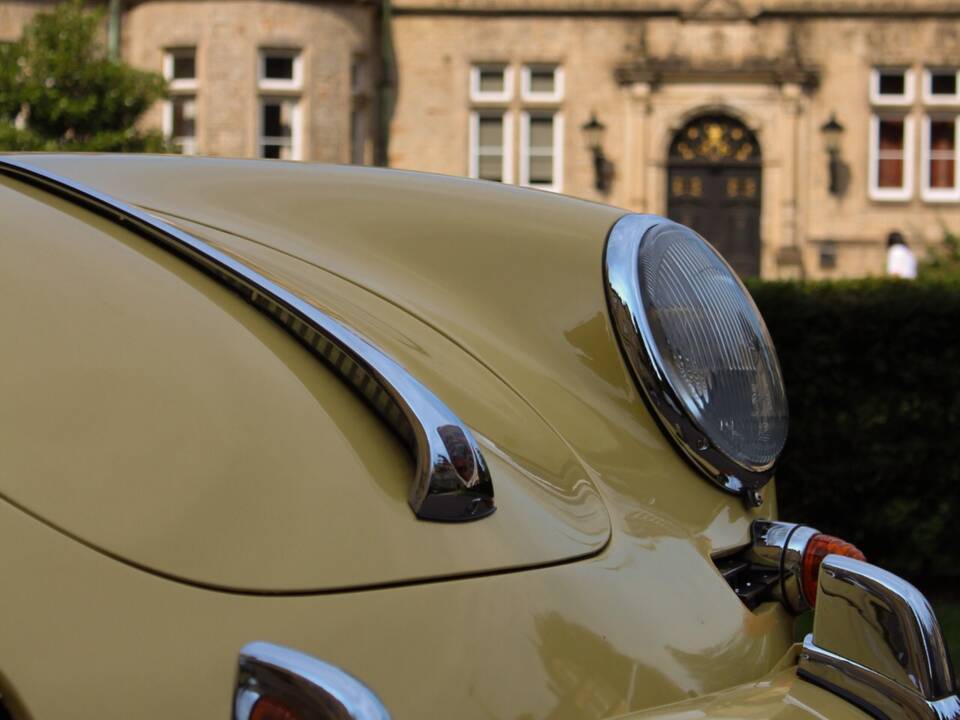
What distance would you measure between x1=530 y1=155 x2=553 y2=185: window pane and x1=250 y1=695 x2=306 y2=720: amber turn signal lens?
1722cm

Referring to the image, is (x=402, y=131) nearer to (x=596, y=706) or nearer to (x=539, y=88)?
(x=539, y=88)

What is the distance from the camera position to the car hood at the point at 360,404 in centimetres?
98

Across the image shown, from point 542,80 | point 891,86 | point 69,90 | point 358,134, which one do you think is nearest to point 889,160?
point 891,86

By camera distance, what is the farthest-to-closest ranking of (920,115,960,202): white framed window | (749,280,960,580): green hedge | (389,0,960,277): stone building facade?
(920,115,960,202): white framed window, (389,0,960,277): stone building facade, (749,280,960,580): green hedge

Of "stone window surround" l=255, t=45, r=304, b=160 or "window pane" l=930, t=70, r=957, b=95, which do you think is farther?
"window pane" l=930, t=70, r=957, b=95

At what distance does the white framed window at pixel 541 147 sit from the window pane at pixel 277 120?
357 cm

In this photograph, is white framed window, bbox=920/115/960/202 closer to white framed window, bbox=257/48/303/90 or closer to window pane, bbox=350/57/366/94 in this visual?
window pane, bbox=350/57/366/94

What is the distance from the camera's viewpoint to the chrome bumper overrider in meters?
1.10

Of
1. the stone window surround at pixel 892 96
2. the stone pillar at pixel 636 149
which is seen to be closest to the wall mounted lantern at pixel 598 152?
the stone pillar at pixel 636 149

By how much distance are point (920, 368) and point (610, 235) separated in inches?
146

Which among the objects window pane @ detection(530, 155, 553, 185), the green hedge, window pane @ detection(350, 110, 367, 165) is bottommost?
the green hedge

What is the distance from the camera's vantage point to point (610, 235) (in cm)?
155

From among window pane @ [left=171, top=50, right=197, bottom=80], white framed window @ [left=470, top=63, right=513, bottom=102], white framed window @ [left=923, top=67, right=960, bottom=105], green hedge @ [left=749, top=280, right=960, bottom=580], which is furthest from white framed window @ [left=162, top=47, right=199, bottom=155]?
green hedge @ [left=749, top=280, right=960, bottom=580]

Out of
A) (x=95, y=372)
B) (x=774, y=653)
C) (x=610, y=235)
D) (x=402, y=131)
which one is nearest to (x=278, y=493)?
(x=95, y=372)
